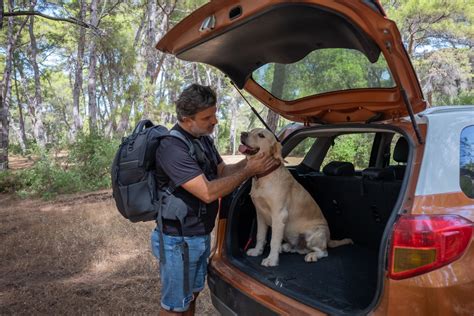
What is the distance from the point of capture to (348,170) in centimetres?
378

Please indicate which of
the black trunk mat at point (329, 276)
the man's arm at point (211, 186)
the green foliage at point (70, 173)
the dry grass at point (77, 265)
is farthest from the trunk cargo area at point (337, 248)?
the green foliage at point (70, 173)

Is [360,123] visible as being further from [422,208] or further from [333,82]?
[422,208]

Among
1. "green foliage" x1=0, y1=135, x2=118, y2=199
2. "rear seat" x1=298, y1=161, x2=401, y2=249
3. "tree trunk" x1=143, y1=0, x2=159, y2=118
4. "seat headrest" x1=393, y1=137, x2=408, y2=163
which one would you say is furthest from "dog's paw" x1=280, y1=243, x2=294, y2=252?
"tree trunk" x1=143, y1=0, x2=159, y2=118

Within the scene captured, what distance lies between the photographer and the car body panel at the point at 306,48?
184cm

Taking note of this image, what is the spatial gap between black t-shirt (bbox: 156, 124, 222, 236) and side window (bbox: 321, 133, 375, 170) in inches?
93.8

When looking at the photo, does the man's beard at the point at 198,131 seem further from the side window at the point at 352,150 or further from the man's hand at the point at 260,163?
the side window at the point at 352,150

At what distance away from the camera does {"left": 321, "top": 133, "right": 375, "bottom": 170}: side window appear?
4754 millimetres

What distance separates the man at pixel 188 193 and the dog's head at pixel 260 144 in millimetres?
398

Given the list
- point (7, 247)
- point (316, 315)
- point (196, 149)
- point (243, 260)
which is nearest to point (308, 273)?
point (243, 260)

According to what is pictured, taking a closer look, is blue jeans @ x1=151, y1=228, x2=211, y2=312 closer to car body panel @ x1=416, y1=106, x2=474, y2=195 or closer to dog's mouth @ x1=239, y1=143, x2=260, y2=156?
dog's mouth @ x1=239, y1=143, x2=260, y2=156

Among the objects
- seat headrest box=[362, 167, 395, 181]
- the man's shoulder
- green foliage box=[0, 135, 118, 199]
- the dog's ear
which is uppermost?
the man's shoulder

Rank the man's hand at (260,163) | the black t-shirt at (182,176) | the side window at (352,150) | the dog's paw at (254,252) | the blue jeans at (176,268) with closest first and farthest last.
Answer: the black t-shirt at (182,176), the blue jeans at (176,268), the man's hand at (260,163), the dog's paw at (254,252), the side window at (352,150)

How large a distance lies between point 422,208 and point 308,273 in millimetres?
1273

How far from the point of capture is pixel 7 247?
5609mm
